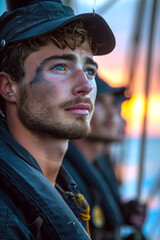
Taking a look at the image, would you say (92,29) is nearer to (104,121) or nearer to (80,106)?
(80,106)

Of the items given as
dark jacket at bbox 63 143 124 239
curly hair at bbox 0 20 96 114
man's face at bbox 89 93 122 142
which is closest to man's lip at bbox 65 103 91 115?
curly hair at bbox 0 20 96 114

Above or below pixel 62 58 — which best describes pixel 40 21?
above

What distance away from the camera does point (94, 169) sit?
3.62 meters

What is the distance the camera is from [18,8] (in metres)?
1.72

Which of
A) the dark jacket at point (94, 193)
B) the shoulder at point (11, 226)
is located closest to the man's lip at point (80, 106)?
the shoulder at point (11, 226)

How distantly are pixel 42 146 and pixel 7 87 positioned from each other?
0.33 meters

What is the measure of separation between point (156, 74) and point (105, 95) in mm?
3344

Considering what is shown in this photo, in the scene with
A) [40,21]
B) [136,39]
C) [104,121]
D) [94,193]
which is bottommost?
[94,193]

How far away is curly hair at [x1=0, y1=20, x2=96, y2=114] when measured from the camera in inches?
64.1

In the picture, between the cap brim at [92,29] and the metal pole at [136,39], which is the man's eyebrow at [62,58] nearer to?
the cap brim at [92,29]

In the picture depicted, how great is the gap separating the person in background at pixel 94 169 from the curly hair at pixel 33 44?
1564mm

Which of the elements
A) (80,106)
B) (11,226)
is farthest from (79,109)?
(11,226)

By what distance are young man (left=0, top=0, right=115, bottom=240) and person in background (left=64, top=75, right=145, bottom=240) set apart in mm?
1450

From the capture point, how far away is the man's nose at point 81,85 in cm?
160
